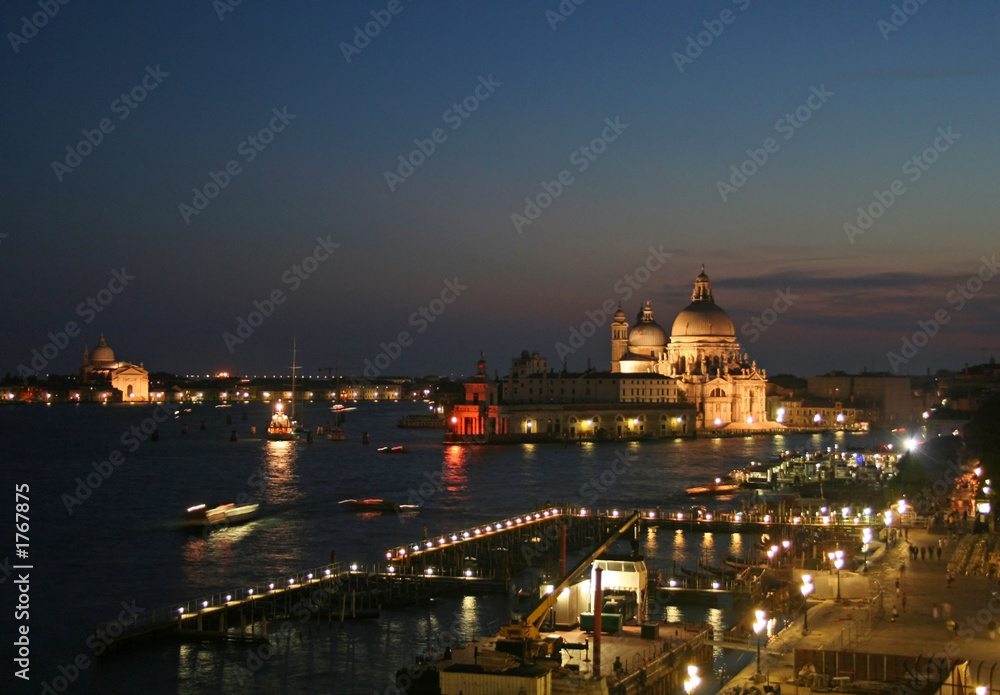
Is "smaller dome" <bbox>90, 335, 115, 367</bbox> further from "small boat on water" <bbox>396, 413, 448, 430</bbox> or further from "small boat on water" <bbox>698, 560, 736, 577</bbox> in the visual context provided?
"small boat on water" <bbox>698, 560, 736, 577</bbox>

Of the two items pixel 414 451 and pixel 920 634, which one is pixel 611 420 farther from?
pixel 920 634

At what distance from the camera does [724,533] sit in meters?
26.4

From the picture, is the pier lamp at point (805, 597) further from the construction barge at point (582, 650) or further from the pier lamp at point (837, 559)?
the construction barge at point (582, 650)

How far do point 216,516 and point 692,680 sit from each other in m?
15.8

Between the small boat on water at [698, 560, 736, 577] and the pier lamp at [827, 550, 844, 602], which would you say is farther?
the small boat on water at [698, 560, 736, 577]

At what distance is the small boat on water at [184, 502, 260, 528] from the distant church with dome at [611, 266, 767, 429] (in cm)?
4239

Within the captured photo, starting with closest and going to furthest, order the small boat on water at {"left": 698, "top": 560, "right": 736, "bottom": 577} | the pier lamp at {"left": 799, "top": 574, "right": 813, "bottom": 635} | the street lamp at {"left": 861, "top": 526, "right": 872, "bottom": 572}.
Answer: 1. the pier lamp at {"left": 799, "top": 574, "right": 813, "bottom": 635}
2. the small boat on water at {"left": 698, "top": 560, "right": 736, "bottom": 577}
3. the street lamp at {"left": 861, "top": 526, "right": 872, "bottom": 572}

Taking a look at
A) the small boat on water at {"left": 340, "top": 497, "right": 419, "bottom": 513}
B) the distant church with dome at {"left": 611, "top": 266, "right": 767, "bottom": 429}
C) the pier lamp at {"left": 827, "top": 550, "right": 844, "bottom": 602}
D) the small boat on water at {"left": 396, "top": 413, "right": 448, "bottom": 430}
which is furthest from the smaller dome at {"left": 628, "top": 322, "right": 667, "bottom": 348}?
the pier lamp at {"left": 827, "top": 550, "right": 844, "bottom": 602}

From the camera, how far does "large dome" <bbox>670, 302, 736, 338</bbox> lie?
2726 inches

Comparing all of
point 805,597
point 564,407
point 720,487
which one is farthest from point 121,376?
point 805,597

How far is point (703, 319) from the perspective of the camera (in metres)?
69.4

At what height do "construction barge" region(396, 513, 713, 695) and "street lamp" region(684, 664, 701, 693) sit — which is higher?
"construction barge" region(396, 513, 713, 695)

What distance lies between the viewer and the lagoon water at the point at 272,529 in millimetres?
15062

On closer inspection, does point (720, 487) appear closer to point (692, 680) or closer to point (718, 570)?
point (718, 570)
